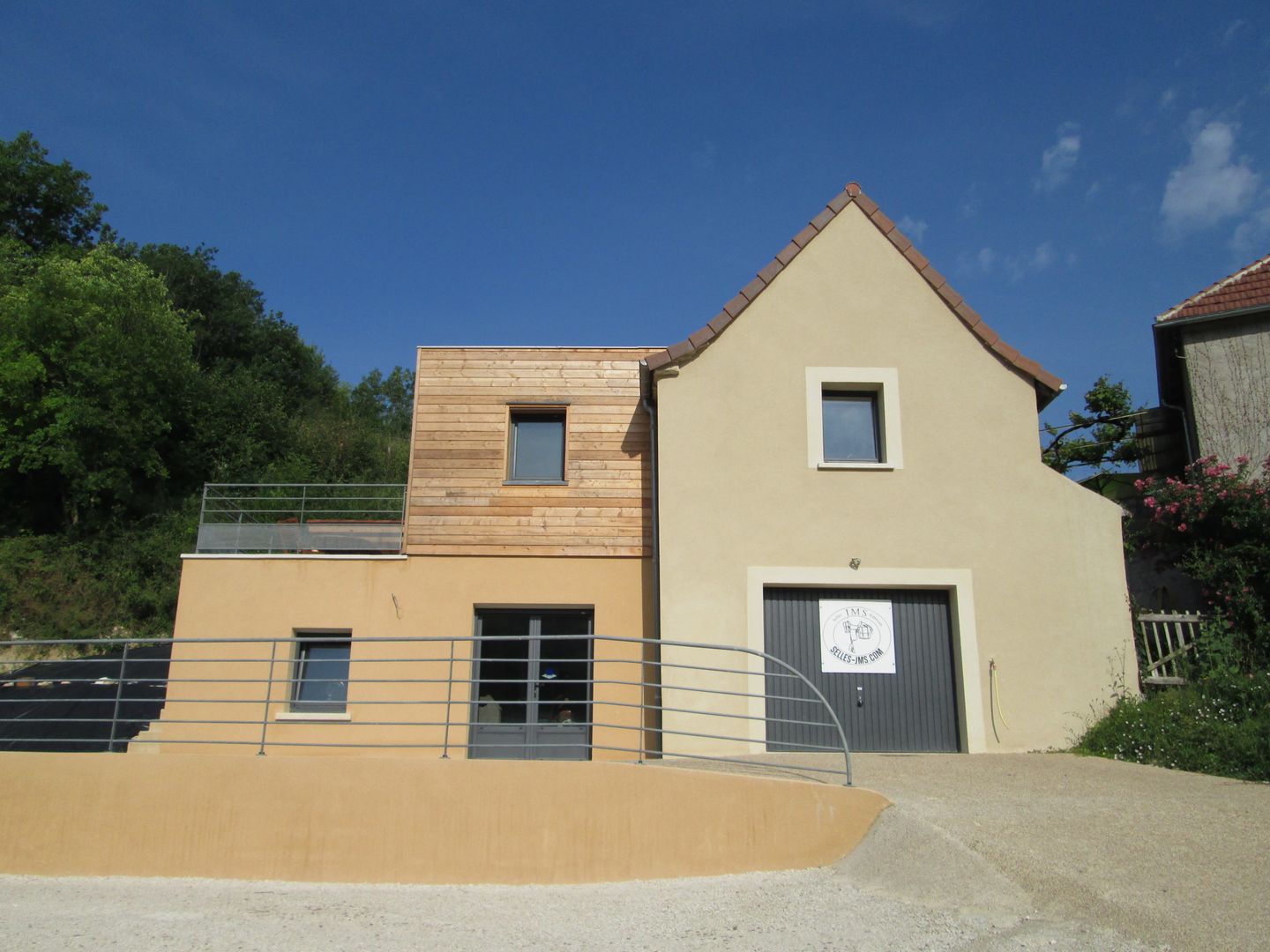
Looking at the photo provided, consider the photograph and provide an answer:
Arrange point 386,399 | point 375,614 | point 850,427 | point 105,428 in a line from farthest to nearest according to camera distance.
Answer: point 386,399, point 105,428, point 375,614, point 850,427

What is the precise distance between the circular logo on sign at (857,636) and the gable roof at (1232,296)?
7400 millimetres

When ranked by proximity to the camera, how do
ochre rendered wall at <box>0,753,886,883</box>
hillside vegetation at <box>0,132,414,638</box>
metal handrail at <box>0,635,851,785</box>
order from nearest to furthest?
ochre rendered wall at <box>0,753,886,883</box>
metal handrail at <box>0,635,851,785</box>
hillside vegetation at <box>0,132,414,638</box>

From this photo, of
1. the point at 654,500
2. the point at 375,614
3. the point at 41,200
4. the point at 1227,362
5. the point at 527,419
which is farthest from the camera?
the point at 41,200

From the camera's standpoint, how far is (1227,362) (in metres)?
14.5

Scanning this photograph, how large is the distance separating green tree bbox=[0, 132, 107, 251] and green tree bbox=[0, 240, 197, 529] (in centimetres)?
595

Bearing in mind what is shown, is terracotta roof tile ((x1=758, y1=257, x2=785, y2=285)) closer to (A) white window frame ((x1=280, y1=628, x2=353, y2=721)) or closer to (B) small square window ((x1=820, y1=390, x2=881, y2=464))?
(B) small square window ((x1=820, y1=390, x2=881, y2=464))

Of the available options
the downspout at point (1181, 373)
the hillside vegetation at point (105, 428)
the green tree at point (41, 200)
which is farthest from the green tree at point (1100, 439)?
the green tree at point (41, 200)

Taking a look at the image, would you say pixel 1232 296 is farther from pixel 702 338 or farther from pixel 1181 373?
pixel 702 338

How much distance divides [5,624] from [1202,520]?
26.6 meters

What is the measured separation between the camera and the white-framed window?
12227mm

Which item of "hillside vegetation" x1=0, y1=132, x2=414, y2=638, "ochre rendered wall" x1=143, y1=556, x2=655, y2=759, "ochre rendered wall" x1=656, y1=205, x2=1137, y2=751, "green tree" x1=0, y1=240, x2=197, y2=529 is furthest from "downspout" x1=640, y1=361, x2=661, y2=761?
"green tree" x1=0, y1=240, x2=197, y2=529

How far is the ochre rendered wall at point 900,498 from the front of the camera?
37.9ft

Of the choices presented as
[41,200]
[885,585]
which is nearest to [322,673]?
[885,585]

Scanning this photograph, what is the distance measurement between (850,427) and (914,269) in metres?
2.39
